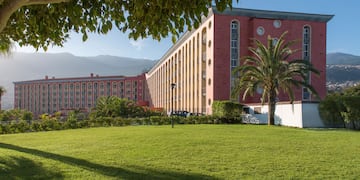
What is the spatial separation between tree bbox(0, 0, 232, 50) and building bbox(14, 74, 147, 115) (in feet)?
318

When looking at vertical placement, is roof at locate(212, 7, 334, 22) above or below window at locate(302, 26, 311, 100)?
above

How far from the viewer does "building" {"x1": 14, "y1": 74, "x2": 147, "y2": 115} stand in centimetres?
10819

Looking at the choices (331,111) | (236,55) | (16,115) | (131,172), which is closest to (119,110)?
(16,115)

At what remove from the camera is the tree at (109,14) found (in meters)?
5.04

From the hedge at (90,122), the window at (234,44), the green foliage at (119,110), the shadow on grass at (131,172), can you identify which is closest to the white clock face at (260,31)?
the window at (234,44)

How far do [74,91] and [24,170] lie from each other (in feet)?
364

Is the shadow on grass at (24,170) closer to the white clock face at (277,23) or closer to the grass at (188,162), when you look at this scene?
the grass at (188,162)

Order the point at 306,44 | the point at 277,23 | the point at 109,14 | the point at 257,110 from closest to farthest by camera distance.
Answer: the point at 109,14
the point at 257,110
the point at 277,23
the point at 306,44

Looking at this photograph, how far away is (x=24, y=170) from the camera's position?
316 inches

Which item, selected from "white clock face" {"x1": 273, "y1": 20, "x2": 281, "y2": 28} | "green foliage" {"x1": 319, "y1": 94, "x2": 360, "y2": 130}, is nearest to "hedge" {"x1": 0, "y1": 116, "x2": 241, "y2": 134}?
"green foliage" {"x1": 319, "y1": 94, "x2": 360, "y2": 130}

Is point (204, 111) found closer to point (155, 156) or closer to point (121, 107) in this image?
point (121, 107)

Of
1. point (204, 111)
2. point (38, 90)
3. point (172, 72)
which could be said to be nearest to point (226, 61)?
point (204, 111)

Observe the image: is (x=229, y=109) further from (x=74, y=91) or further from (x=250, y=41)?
(x=74, y=91)

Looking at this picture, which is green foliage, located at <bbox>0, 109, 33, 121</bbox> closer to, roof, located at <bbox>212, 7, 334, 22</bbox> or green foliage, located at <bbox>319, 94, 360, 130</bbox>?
roof, located at <bbox>212, 7, 334, 22</bbox>
